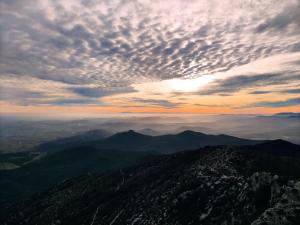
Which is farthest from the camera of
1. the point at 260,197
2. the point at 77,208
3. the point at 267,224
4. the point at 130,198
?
the point at 77,208

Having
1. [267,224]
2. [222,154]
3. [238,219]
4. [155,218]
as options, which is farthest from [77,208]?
[267,224]

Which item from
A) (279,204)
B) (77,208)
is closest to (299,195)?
(279,204)

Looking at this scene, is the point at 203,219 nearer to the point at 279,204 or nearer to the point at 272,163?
the point at 279,204

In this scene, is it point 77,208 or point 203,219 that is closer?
point 203,219

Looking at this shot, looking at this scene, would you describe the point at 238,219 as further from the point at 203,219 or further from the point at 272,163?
the point at 272,163

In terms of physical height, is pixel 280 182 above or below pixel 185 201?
above

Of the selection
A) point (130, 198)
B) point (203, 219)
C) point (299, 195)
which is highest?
point (299, 195)

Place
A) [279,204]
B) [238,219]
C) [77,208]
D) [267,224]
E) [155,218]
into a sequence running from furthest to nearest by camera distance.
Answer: [77,208] → [155,218] → [238,219] → [279,204] → [267,224]
